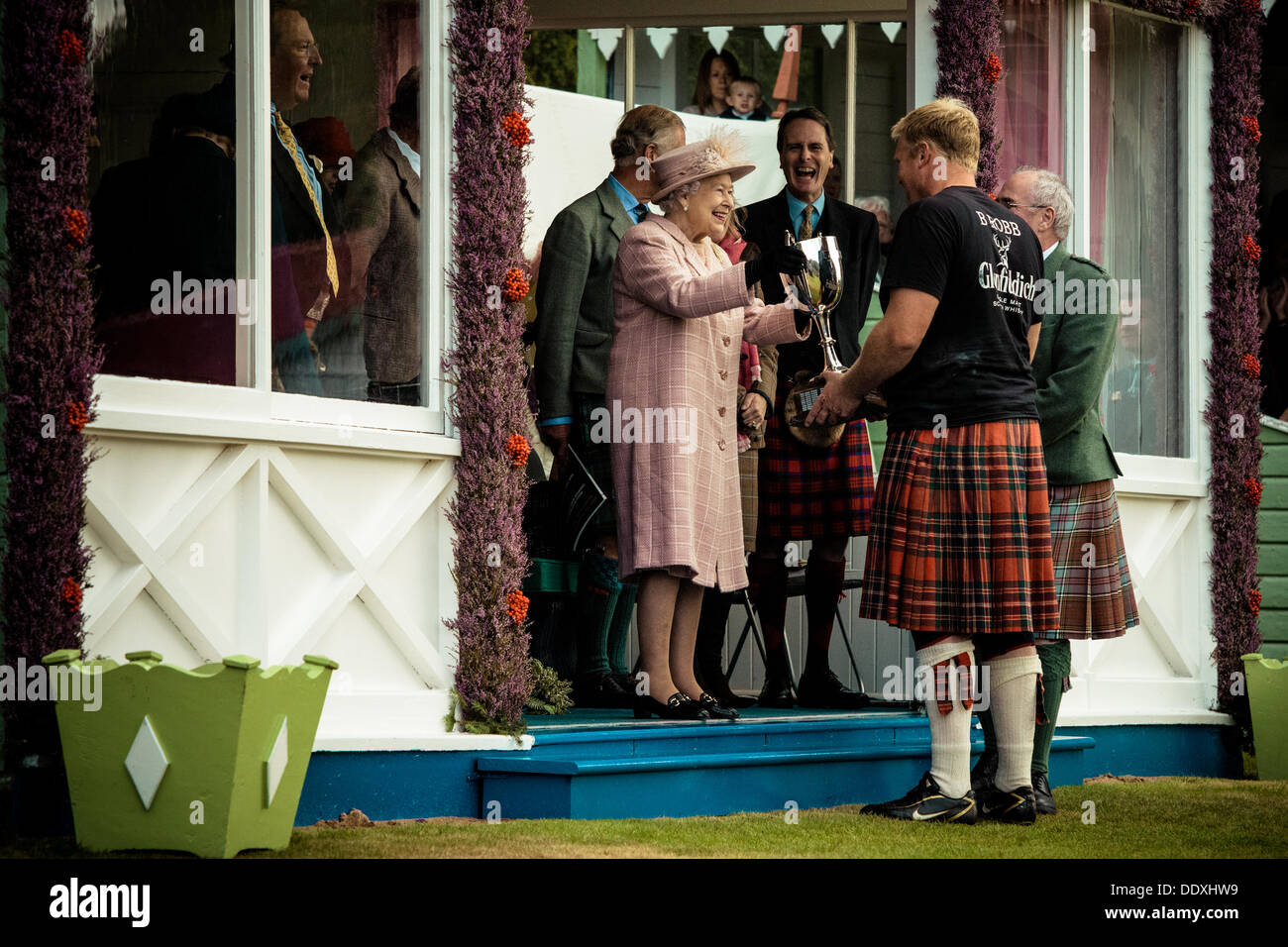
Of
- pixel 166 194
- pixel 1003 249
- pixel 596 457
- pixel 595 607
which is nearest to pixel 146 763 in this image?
pixel 166 194

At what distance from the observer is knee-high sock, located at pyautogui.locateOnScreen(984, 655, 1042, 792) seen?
5.10 m

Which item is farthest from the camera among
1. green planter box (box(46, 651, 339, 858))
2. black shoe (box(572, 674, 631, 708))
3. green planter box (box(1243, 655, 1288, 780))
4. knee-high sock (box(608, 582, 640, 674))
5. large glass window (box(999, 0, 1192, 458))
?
large glass window (box(999, 0, 1192, 458))

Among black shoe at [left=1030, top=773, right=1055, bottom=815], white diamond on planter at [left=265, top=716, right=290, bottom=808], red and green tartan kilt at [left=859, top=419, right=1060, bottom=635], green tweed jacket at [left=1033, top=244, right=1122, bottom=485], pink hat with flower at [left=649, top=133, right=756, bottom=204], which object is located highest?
pink hat with flower at [left=649, top=133, right=756, bottom=204]

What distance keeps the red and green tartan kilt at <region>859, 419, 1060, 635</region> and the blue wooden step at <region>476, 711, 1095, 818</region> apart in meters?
0.76

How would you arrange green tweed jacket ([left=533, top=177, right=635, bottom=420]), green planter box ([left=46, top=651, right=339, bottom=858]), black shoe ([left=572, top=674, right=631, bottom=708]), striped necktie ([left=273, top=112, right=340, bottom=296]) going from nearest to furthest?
green planter box ([left=46, top=651, right=339, bottom=858])
striped necktie ([left=273, top=112, right=340, bottom=296])
green tweed jacket ([left=533, top=177, right=635, bottom=420])
black shoe ([left=572, top=674, right=631, bottom=708])

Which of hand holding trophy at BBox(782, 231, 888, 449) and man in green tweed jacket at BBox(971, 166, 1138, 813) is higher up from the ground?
hand holding trophy at BBox(782, 231, 888, 449)

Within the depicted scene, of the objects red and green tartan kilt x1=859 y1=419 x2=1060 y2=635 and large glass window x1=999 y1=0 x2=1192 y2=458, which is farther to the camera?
large glass window x1=999 y1=0 x2=1192 y2=458

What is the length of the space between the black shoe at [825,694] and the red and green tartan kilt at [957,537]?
149 centimetres

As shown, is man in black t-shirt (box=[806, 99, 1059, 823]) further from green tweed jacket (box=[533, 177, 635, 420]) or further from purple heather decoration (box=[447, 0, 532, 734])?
green tweed jacket (box=[533, 177, 635, 420])

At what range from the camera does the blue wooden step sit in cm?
515

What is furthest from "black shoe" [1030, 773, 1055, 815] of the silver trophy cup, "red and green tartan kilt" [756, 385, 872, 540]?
the silver trophy cup

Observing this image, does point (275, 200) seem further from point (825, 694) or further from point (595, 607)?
point (825, 694)

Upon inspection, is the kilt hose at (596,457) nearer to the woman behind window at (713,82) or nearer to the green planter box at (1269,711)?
the green planter box at (1269,711)

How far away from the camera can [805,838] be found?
475cm
